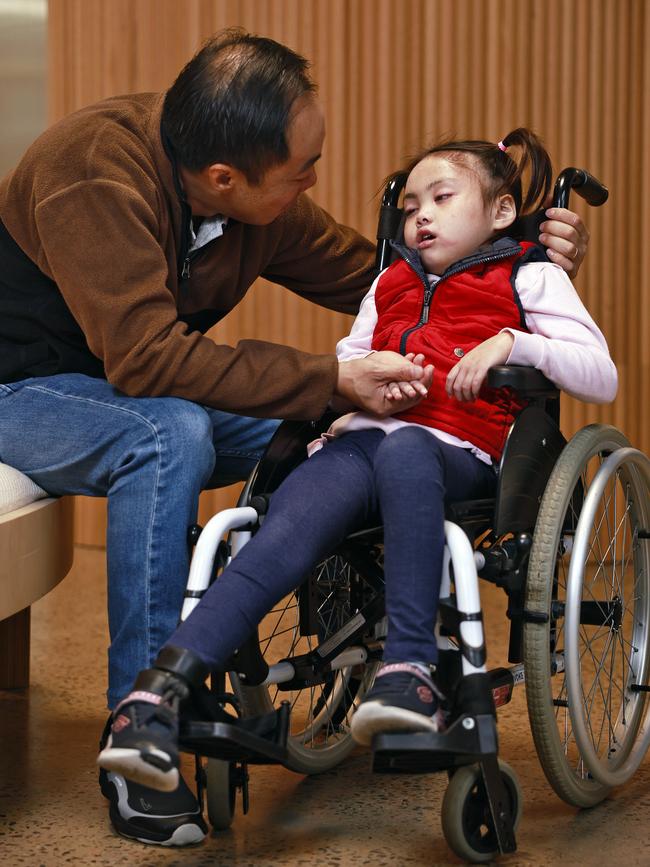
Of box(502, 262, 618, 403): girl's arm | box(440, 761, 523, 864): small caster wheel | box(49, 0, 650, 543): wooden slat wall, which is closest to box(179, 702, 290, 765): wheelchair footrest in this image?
box(440, 761, 523, 864): small caster wheel

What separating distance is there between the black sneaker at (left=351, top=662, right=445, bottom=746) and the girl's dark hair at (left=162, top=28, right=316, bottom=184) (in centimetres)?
73

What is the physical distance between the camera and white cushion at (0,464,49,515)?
160cm

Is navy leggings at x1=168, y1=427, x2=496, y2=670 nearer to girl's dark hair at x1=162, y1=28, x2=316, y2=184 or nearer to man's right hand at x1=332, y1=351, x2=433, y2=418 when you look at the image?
man's right hand at x1=332, y1=351, x2=433, y2=418

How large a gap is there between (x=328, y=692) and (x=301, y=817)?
27 centimetres

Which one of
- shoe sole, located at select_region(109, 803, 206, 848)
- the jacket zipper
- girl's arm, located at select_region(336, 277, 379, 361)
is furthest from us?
girl's arm, located at select_region(336, 277, 379, 361)

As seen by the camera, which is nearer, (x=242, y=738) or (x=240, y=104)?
(x=242, y=738)

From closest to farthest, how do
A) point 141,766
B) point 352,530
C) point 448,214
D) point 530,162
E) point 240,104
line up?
point 141,766 → point 352,530 → point 240,104 → point 448,214 → point 530,162

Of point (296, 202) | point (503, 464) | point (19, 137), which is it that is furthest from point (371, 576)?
point (19, 137)

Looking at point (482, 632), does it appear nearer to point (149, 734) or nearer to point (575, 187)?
point (149, 734)

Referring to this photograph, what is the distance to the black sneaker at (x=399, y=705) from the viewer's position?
1279 mm

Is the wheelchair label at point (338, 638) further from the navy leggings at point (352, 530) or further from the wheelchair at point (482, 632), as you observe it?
the navy leggings at point (352, 530)

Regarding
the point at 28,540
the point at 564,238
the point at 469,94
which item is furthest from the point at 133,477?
the point at 469,94

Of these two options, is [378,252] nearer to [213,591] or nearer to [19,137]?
[213,591]

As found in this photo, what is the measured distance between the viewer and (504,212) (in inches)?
69.2
